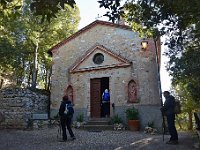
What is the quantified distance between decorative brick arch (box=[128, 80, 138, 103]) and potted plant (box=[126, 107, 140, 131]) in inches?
21.1

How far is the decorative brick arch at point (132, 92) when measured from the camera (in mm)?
15812

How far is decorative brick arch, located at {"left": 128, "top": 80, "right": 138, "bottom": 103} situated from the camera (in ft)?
51.9

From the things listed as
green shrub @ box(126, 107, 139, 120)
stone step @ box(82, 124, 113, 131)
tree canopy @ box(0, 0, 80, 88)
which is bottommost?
stone step @ box(82, 124, 113, 131)

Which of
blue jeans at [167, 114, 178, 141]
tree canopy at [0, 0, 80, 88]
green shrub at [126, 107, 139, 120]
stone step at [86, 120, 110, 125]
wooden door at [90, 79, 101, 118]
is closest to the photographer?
blue jeans at [167, 114, 178, 141]

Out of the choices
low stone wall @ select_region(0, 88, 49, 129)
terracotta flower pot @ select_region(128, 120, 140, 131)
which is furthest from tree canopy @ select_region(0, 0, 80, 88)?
terracotta flower pot @ select_region(128, 120, 140, 131)

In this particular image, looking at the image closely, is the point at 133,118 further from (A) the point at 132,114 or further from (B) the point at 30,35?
(B) the point at 30,35

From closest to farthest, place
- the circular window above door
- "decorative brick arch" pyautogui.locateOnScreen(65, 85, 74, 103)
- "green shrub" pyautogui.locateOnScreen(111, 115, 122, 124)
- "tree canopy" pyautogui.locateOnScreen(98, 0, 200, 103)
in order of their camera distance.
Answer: "tree canopy" pyautogui.locateOnScreen(98, 0, 200, 103)
"green shrub" pyautogui.locateOnScreen(111, 115, 122, 124)
the circular window above door
"decorative brick arch" pyautogui.locateOnScreen(65, 85, 74, 103)

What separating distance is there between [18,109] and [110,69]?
5.54m

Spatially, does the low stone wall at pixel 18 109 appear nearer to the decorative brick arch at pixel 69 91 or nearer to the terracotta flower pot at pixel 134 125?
Answer: the decorative brick arch at pixel 69 91

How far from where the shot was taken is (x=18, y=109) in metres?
15.5

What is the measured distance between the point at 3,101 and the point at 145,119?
7663 millimetres

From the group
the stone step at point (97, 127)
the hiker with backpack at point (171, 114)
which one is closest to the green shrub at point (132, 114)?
the stone step at point (97, 127)

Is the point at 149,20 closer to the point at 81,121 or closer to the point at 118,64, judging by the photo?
the point at 118,64

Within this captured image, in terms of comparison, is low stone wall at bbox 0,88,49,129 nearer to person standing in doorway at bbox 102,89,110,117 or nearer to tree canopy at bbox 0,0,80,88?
tree canopy at bbox 0,0,80,88
